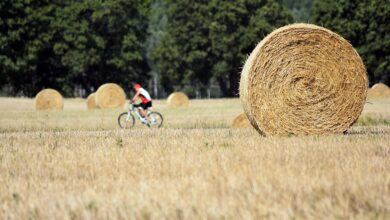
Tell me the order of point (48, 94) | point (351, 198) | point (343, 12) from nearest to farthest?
point (351, 198)
point (48, 94)
point (343, 12)

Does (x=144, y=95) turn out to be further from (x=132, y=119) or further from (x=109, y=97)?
(x=109, y=97)

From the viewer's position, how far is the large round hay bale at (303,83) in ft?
54.9

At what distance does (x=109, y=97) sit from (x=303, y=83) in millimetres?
28109

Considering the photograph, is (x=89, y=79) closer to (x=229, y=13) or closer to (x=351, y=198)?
(x=229, y=13)

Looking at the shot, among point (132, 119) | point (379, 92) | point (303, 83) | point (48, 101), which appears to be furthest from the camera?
point (379, 92)

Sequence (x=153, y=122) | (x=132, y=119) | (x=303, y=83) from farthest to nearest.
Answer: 1. (x=132, y=119)
2. (x=153, y=122)
3. (x=303, y=83)

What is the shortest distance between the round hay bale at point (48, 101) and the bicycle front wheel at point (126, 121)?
781 inches

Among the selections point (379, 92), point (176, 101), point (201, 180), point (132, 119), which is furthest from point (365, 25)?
point (201, 180)

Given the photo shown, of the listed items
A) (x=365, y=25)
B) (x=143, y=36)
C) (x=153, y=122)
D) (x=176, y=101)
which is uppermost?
(x=143, y=36)

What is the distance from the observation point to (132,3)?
75438 millimetres

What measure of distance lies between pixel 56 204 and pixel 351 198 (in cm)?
323

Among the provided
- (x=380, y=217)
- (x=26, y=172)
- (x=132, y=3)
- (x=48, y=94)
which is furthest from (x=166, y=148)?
(x=132, y=3)

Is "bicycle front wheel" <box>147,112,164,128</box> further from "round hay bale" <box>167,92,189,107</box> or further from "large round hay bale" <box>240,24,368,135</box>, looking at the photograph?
"round hay bale" <box>167,92,189,107</box>

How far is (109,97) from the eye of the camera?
4400 cm
